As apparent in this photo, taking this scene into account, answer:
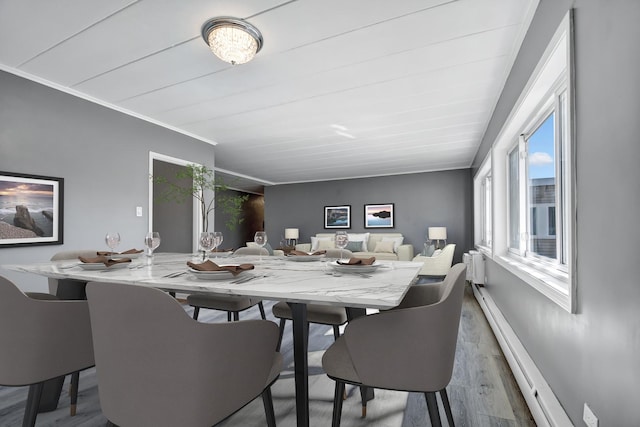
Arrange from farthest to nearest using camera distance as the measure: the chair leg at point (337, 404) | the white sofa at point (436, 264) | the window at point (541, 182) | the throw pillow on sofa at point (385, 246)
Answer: the throw pillow on sofa at point (385, 246) < the white sofa at point (436, 264) < the window at point (541, 182) < the chair leg at point (337, 404)

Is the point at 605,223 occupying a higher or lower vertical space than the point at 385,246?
higher

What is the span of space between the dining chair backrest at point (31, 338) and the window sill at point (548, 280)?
2029 mm

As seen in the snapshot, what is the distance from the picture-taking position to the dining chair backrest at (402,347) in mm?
1080

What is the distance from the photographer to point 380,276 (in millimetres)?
1324

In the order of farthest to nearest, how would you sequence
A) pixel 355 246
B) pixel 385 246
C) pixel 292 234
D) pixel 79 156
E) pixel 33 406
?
1. pixel 292 234
2. pixel 355 246
3. pixel 385 246
4. pixel 79 156
5. pixel 33 406

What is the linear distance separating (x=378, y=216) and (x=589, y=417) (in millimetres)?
6840

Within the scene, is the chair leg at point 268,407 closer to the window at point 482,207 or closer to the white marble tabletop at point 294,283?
the white marble tabletop at point 294,283

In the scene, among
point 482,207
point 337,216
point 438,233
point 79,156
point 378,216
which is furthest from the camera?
point 337,216

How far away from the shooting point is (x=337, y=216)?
27.4ft

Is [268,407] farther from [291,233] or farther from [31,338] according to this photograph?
[291,233]

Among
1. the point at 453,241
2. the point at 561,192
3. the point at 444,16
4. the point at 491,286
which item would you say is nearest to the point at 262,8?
the point at 444,16

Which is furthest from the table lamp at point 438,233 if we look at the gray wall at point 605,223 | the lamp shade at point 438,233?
the gray wall at point 605,223

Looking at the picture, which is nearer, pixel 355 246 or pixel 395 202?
pixel 355 246

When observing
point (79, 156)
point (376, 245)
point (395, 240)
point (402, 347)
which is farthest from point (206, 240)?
point (395, 240)
